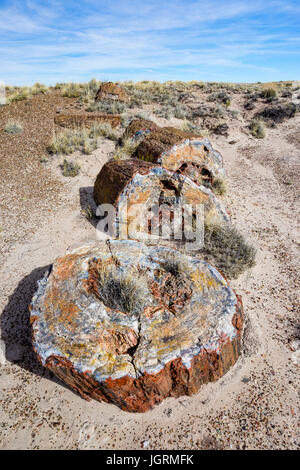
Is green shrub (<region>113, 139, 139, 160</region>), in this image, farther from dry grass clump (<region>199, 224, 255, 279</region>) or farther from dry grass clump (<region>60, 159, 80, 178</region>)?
dry grass clump (<region>199, 224, 255, 279</region>)

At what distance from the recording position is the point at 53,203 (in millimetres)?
6660

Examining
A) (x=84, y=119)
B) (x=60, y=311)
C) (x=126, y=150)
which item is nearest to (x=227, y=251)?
(x=60, y=311)

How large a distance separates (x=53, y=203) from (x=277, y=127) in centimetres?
1165

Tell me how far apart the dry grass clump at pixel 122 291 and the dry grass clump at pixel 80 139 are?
6039 mm

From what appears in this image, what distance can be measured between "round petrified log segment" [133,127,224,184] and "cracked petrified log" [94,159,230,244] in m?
1.13

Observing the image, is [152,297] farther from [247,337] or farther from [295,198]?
[295,198]

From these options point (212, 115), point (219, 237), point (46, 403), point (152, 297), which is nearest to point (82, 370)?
point (46, 403)

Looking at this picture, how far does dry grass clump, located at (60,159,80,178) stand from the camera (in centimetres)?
756

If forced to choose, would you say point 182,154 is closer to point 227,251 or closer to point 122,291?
point 227,251

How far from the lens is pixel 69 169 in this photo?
25.3 feet

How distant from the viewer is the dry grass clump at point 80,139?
27.5 ft

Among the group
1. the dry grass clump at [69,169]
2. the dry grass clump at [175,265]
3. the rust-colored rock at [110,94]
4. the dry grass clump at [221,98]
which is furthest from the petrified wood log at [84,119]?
the dry grass clump at [175,265]

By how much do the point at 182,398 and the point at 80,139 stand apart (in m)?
8.27

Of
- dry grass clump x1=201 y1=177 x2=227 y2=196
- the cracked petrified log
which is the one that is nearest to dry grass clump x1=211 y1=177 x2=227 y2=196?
dry grass clump x1=201 y1=177 x2=227 y2=196
